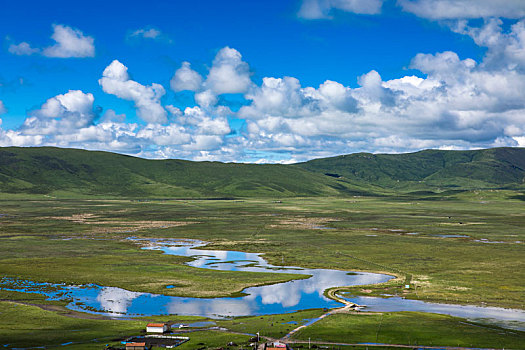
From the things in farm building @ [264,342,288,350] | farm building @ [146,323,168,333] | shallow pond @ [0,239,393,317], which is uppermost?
A: farm building @ [146,323,168,333]

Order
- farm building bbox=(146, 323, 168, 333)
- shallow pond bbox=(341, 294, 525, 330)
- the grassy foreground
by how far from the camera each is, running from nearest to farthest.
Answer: the grassy foreground < farm building bbox=(146, 323, 168, 333) < shallow pond bbox=(341, 294, 525, 330)

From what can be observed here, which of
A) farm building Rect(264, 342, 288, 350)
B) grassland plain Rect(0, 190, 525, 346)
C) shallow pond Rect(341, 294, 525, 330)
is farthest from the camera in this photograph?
grassland plain Rect(0, 190, 525, 346)

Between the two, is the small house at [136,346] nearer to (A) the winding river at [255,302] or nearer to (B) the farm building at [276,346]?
(B) the farm building at [276,346]

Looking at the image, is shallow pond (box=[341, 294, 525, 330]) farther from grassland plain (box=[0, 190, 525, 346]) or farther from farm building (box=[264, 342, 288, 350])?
farm building (box=[264, 342, 288, 350])

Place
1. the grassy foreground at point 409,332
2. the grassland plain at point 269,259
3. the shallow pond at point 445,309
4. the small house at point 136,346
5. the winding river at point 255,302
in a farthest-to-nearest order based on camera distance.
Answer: the grassland plain at point 269,259 → the winding river at point 255,302 → the shallow pond at point 445,309 → the grassy foreground at point 409,332 → the small house at point 136,346

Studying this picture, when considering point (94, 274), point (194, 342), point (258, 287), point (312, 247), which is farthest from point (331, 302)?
point (312, 247)

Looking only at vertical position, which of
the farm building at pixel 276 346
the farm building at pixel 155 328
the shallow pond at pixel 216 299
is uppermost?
the farm building at pixel 155 328

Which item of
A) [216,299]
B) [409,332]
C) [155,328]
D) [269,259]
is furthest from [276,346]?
[269,259]

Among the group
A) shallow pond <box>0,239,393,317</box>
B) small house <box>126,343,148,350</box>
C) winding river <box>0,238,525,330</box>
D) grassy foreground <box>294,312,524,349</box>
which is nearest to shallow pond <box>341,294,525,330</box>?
winding river <box>0,238,525,330</box>

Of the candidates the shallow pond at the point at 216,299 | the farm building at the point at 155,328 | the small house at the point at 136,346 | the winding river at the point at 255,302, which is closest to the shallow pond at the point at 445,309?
the winding river at the point at 255,302

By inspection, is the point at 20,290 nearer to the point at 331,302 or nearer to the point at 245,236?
the point at 331,302

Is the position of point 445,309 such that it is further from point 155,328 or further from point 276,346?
point 155,328

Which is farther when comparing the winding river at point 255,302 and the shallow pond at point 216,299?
the shallow pond at point 216,299
